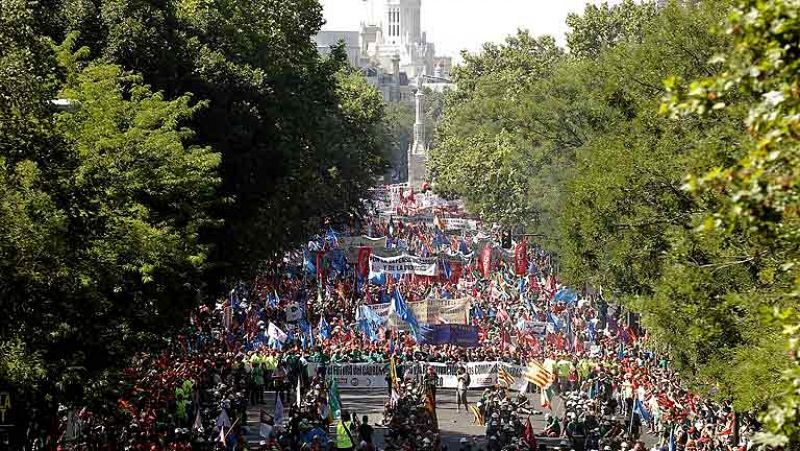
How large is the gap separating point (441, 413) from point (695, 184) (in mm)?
27846

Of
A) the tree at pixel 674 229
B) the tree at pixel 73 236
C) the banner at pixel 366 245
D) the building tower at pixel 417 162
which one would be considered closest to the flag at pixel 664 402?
the tree at pixel 674 229

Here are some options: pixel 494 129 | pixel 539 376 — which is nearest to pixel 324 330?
pixel 539 376

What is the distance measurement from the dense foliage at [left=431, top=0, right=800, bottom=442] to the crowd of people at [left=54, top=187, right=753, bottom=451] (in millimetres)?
2135

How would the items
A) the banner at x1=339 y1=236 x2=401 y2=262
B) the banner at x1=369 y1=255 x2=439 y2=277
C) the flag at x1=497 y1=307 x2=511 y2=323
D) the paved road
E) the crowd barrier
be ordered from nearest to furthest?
the paved road, the crowd barrier, the flag at x1=497 y1=307 x2=511 y2=323, the banner at x1=369 y1=255 x2=439 y2=277, the banner at x1=339 y1=236 x2=401 y2=262

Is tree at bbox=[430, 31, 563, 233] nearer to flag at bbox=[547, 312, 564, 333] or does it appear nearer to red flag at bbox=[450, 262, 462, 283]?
red flag at bbox=[450, 262, 462, 283]

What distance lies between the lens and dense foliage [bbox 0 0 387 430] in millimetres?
19578

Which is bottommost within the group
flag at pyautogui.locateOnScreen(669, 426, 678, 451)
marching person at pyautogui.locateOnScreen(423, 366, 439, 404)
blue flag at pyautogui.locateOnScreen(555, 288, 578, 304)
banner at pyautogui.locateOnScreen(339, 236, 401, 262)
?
flag at pyautogui.locateOnScreen(669, 426, 678, 451)

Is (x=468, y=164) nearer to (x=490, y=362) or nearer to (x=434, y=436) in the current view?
(x=490, y=362)

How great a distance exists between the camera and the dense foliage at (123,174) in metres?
19.6

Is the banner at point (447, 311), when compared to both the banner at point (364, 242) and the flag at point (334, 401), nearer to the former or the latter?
the flag at point (334, 401)

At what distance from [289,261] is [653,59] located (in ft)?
113

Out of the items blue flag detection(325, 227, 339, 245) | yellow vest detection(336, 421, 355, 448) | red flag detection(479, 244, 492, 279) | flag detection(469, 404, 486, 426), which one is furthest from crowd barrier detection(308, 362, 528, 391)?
blue flag detection(325, 227, 339, 245)

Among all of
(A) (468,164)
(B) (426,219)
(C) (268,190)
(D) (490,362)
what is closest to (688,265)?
(D) (490,362)

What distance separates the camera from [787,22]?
8883 mm
